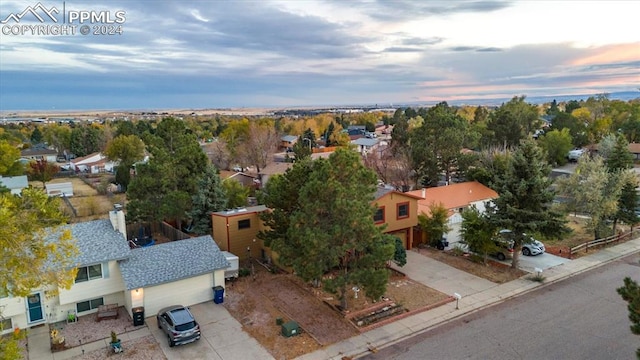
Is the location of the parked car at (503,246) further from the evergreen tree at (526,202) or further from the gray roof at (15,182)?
the gray roof at (15,182)

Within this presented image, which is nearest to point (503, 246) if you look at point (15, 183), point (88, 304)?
point (88, 304)

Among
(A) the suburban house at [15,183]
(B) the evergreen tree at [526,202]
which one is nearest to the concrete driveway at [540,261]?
(B) the evergreen tree at [526,202]

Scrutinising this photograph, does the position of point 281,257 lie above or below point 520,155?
below

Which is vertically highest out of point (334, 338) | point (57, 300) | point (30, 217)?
point (30, 217)

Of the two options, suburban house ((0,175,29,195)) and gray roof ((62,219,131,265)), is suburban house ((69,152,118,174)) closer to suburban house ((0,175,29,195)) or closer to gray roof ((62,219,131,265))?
suburban house ((0,175,29,195))

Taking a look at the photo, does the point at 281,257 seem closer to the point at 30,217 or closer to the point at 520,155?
the point at 30,217

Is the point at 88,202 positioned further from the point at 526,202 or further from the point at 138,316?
the point at 526,202

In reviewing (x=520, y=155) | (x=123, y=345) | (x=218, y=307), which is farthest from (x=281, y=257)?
(x=520, y=155)
